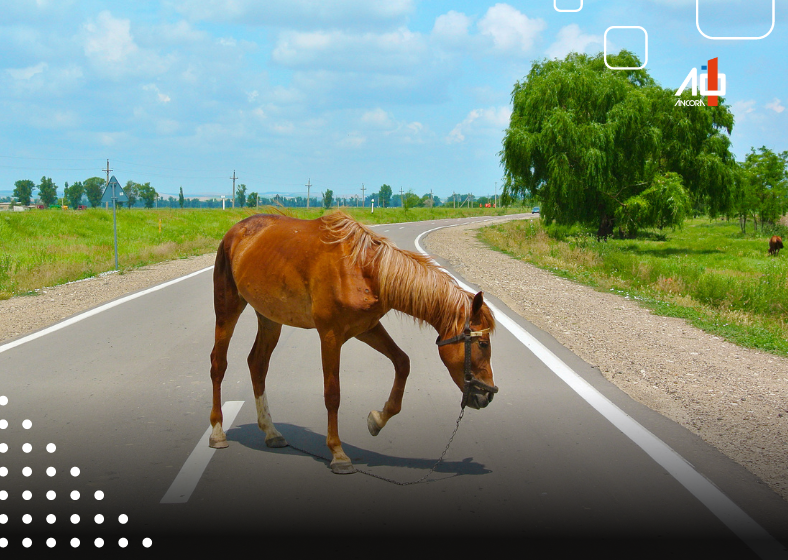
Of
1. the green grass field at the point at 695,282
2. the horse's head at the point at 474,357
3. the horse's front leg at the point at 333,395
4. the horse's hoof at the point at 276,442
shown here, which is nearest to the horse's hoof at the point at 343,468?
the horse's front leg at the point at 333,395

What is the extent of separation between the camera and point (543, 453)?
15.8ft

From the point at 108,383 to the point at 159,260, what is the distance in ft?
57.6

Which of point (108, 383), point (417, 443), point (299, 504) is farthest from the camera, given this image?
point (108, 383)

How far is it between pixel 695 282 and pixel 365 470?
1363 cm

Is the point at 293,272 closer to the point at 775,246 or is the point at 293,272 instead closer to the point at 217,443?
the point at 217,443

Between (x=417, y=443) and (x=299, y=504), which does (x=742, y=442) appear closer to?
(x=417, y=443)

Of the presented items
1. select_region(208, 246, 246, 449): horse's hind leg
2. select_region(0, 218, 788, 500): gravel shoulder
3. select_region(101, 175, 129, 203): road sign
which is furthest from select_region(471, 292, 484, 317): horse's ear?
select_region(101, 175, 129, 203): road sign

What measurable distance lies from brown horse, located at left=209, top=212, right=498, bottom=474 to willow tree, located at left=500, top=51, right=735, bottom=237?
26888 mm

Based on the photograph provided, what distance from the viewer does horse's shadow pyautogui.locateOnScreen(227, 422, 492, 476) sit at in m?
4.54

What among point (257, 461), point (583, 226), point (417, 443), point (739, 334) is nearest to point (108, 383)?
point (257, 461)

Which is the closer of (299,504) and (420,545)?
(420,545)

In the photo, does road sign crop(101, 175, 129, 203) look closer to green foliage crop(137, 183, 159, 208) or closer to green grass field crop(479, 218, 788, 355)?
green grass field crop(479, 218, 788, 355)

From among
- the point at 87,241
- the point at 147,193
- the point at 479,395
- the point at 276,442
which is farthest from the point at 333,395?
the point at 147,193

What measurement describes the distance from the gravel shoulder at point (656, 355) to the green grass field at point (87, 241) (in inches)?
69.8
